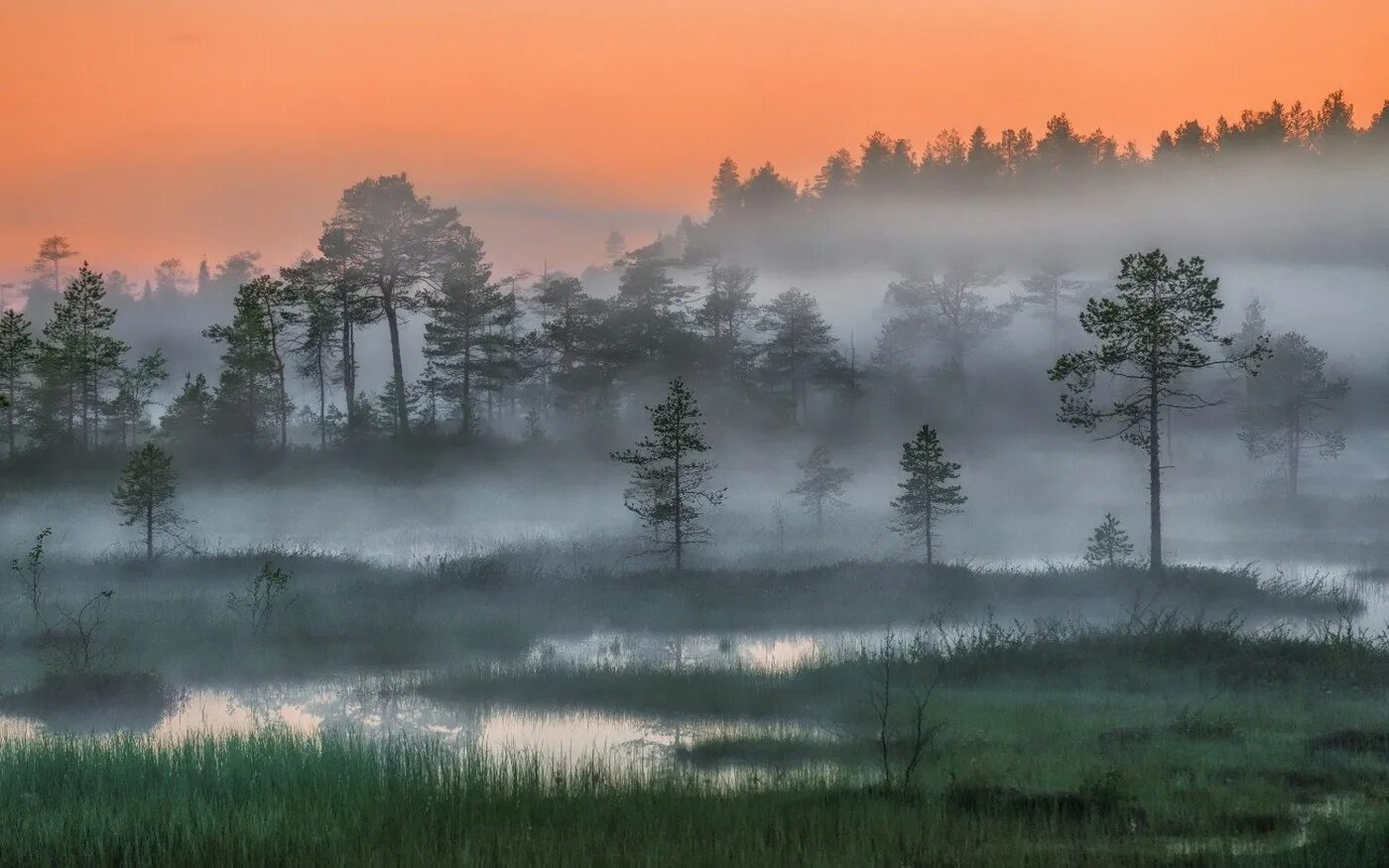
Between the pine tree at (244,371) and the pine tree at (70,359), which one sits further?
the pine tree at (70,359)

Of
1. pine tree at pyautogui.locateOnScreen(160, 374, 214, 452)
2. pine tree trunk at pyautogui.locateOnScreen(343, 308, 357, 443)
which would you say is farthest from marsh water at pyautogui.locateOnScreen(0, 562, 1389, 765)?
pine tree at pyautogui.locateOnScreen(160, 374, 214, 452)

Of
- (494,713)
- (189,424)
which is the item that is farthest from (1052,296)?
(494,713)

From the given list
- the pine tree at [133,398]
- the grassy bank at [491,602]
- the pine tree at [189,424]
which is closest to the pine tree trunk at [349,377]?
the pine tree at [189,424]

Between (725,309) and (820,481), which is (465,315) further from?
(820,481)

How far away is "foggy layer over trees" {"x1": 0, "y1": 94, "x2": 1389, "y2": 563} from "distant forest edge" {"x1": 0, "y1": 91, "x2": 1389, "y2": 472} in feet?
0.90

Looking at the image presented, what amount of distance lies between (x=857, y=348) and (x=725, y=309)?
26.8 metres

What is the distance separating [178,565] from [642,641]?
1875cm

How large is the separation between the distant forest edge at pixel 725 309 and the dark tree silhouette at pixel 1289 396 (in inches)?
227

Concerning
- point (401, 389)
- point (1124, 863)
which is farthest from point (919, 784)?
point (401, 389)

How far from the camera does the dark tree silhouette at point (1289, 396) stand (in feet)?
214

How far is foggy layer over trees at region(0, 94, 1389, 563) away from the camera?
61719mm

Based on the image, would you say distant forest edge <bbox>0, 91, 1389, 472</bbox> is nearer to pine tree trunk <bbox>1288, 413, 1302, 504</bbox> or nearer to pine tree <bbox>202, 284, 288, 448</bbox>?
pine tree <bbox>202, 284, 288, 448</bbox>

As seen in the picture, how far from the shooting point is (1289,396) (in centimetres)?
6600

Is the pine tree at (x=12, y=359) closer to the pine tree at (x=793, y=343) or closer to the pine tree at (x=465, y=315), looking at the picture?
the pine tree at (x=465, y=315)
